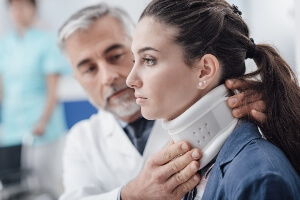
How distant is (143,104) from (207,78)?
15 cm

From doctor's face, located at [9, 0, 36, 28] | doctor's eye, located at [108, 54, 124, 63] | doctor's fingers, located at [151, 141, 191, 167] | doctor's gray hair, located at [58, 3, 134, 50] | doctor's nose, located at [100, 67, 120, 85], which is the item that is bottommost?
doctor's fingers, located at [151, 141, 191, 167]

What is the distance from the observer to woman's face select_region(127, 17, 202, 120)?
102 cm

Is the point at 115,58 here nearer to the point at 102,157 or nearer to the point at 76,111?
the point at 102,157

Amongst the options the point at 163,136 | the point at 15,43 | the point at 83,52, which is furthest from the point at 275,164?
the point at 15,43

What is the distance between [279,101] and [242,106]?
80 mm

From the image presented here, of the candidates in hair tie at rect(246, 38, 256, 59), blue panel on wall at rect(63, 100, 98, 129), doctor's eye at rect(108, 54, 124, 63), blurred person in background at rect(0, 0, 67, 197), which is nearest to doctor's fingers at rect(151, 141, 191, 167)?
hair tie at rect(246, 38, 256, 59)

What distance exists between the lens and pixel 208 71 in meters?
1.02

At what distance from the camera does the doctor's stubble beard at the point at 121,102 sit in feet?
5.01

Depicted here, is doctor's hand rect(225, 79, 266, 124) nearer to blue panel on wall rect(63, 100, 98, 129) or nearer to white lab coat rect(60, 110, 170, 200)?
white lab coat rect(60, 110, 170, 200)

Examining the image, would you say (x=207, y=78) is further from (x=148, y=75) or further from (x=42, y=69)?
(x=42, y=69)

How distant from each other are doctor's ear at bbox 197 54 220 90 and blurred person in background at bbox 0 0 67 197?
8.68 ft

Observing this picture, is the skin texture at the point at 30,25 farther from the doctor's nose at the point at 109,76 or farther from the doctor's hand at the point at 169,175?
the doctor's hand at the point at 169,175

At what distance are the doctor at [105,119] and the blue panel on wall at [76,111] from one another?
8.89ft

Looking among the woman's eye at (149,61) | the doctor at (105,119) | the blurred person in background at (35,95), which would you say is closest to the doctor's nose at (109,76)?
the doctor at (105,119)
